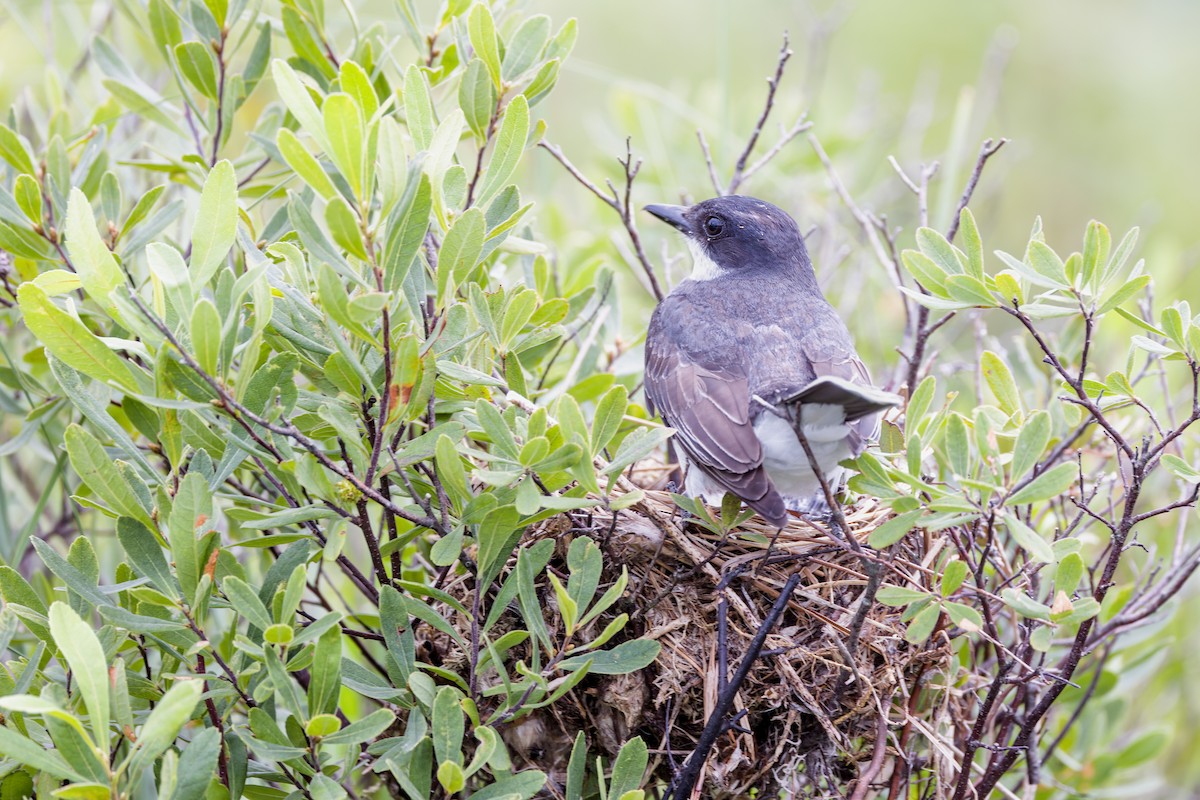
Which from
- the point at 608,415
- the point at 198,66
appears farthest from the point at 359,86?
the point at 198,66

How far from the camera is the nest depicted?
2.69 meters

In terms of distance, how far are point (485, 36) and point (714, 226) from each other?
1893 millimetres

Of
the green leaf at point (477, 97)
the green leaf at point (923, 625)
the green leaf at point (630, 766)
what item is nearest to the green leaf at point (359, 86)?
the green leaf at point (477, 97)

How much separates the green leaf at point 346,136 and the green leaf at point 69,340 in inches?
22.0

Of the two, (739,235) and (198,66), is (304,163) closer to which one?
(198,66)

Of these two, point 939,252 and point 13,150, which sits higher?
point 13,150

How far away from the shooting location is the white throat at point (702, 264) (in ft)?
14.8

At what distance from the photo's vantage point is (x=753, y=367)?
371cm

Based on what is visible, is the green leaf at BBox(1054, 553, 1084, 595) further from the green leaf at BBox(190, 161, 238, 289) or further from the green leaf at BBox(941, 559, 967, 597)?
the green leaf at BBox(190, 161, 238, 289)

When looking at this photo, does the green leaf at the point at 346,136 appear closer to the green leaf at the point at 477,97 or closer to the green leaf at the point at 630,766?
the green leaf at the point at 477,97

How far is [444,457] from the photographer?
2.22 m

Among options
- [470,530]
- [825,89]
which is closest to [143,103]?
[470,530]

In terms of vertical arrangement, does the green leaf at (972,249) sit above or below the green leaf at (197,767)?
above

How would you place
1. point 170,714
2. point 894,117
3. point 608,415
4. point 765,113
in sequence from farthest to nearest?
point 894,117, point 765,113, point 608,415, point 170,714
